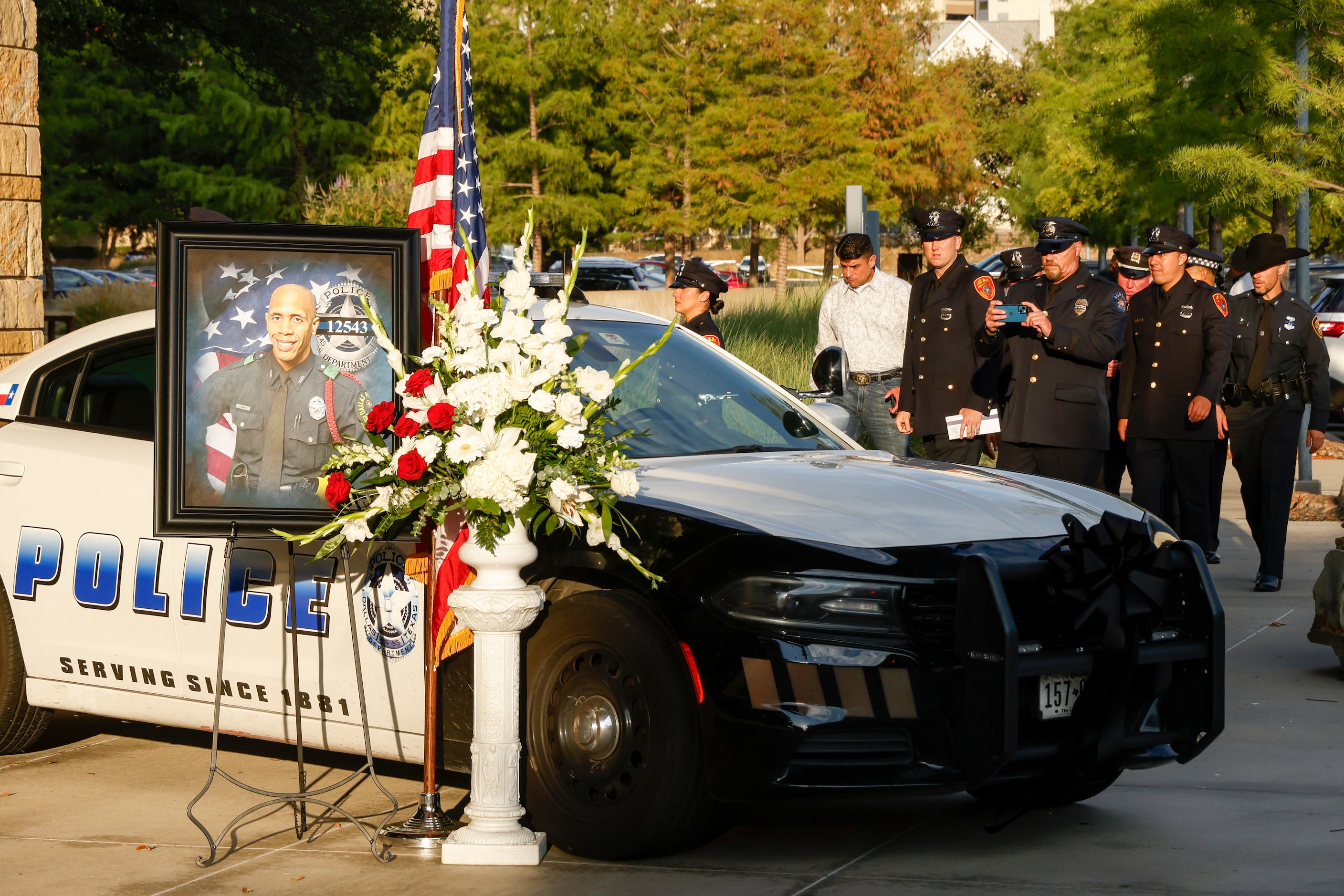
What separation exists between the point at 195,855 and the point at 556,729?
48.2 inches

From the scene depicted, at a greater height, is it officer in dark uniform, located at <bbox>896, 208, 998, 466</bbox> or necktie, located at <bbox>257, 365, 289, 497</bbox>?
officer in dark uniform, located at <bbox>896, 208, 998, 466</bbox>

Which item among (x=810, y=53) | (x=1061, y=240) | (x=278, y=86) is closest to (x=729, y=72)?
(x=810, y=53)

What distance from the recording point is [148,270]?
43844 mm

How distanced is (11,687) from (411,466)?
252cm

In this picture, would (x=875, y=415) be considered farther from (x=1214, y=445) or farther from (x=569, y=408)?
(x=569, y=408)

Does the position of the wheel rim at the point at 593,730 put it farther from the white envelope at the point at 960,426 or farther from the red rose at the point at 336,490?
the white envelope at the point at 960,426

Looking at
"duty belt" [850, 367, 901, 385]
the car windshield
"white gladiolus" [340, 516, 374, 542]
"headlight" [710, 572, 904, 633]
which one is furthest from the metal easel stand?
"duty belt" [850, 367, 901, 385]

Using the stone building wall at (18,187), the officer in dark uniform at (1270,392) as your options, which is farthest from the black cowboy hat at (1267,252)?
the stone building wall at (18,187)

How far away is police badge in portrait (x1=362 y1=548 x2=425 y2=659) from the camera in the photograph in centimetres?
521

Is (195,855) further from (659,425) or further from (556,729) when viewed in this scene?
(659,425)

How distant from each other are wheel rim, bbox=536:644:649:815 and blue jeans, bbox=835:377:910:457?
4.64 metres

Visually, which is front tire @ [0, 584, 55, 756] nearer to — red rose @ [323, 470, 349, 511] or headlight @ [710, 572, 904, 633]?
red rose @ [323, 470, 349, 511]

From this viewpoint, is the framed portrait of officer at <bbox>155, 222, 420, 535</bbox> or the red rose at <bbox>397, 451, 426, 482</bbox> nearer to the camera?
the red rose at <bbox>397, 451, 426, 482</bbox>

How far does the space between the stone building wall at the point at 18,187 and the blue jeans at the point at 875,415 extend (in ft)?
16.4
